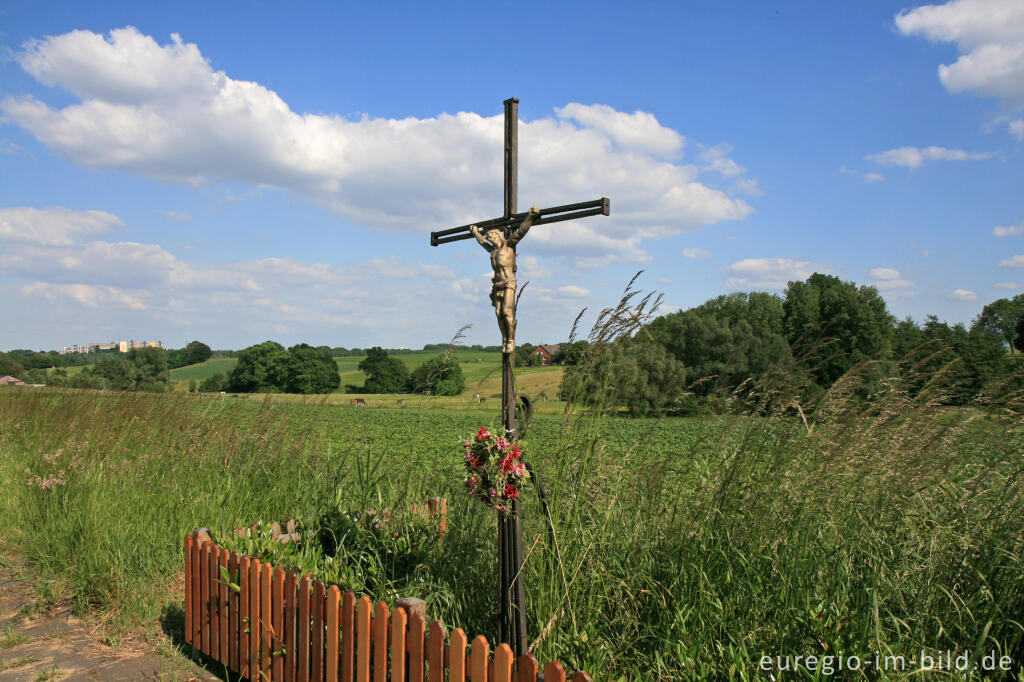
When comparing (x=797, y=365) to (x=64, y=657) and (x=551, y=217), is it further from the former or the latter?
(x=64, y=657)

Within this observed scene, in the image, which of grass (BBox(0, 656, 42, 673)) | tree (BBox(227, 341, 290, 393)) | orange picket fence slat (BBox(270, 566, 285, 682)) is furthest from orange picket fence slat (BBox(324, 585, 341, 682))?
tree (BBox(227, 341, 290, 393))

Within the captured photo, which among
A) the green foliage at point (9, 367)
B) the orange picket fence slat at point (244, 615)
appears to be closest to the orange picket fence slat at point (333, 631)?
the orange picket fence slat at point (244, 615)

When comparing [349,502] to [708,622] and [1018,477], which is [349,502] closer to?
[708,622]

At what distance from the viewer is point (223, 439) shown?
20.2ft

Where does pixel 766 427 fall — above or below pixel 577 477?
above

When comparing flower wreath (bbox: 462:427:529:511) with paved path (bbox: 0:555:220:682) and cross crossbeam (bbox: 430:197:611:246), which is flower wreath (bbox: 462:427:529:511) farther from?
paved path (bbox: 0:555:220:682)

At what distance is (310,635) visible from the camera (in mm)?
3031

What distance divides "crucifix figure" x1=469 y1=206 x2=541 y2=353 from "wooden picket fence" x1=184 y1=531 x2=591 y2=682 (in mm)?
1323

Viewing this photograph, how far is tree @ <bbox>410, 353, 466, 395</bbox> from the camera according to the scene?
3.89m

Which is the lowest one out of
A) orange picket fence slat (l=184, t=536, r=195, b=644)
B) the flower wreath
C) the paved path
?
the paved path

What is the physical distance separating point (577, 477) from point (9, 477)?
6965 mm

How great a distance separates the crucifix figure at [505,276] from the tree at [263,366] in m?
19.2

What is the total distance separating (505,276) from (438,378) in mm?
1443

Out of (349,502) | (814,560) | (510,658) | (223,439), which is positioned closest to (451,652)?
(510,658)
